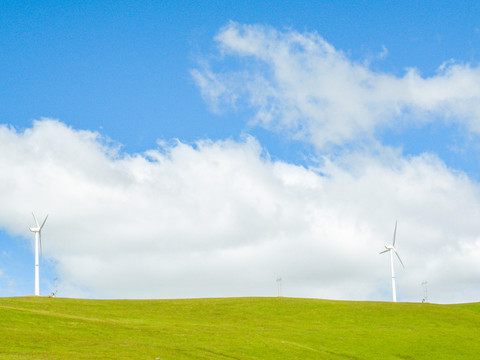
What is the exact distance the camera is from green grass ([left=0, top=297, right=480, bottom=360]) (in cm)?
5912

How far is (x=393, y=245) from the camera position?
12975cm

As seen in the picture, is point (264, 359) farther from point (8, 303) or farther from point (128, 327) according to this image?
point (8, 303)

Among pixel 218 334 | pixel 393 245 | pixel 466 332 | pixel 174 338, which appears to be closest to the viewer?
pixel 174 338

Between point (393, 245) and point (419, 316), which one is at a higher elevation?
point (393, 245)

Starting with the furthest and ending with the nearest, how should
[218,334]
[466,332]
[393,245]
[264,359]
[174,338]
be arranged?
[393,245]
[466,332]
[218,334]
[174,338]
[264,359]

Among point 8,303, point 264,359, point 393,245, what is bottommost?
point 264,359

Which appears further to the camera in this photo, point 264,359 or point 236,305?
point 236,305

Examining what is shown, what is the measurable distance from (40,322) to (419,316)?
54174mm

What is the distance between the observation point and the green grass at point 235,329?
59.1 meters

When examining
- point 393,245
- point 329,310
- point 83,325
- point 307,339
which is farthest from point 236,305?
point 393,245

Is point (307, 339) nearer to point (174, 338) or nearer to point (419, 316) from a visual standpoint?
point (174, 338)

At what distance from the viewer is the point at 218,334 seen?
70812 mm

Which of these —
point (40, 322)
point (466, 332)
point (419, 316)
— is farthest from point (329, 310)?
point (40, 322)

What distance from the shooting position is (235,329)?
76.3 metres
